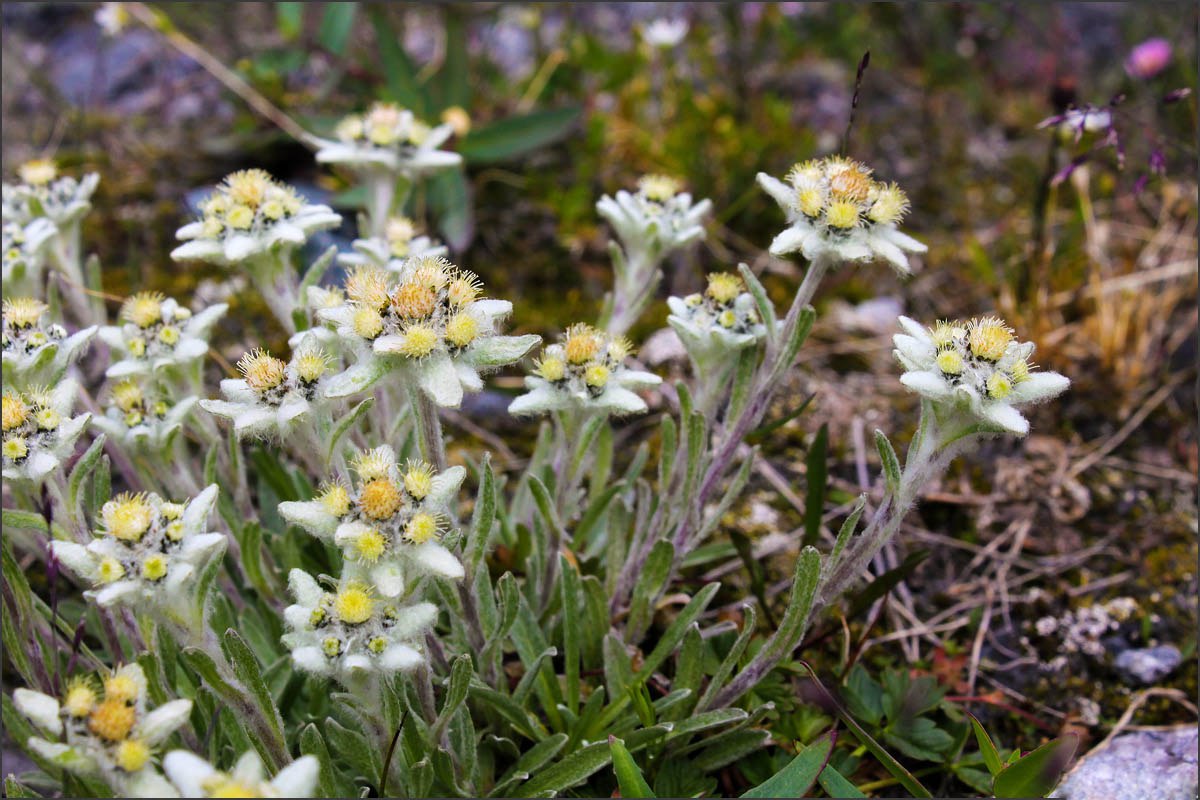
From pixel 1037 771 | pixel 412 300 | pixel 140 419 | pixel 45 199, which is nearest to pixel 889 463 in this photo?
pixel 1037 771

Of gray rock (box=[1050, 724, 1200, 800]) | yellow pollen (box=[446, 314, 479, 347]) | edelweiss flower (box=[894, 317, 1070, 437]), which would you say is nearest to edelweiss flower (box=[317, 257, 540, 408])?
yellow pollen (box=[446, 314, 479, 347])

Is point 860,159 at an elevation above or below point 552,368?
above

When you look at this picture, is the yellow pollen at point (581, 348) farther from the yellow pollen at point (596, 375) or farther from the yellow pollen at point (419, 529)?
Result: the yellow pollen at point (419, 529)

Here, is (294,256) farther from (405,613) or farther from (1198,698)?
(1198,698)

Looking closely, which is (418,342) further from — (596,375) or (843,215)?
(843,215)

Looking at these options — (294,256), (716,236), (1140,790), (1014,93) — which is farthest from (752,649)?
(1014,93)

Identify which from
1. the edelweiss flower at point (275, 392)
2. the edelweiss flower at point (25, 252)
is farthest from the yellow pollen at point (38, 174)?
the edelweiss flower at point (275, 392)

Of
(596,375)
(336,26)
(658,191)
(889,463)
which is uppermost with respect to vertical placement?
(336,26)

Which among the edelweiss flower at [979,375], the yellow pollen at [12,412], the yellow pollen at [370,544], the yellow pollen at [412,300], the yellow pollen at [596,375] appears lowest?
the yellow pollen at [370,544]
